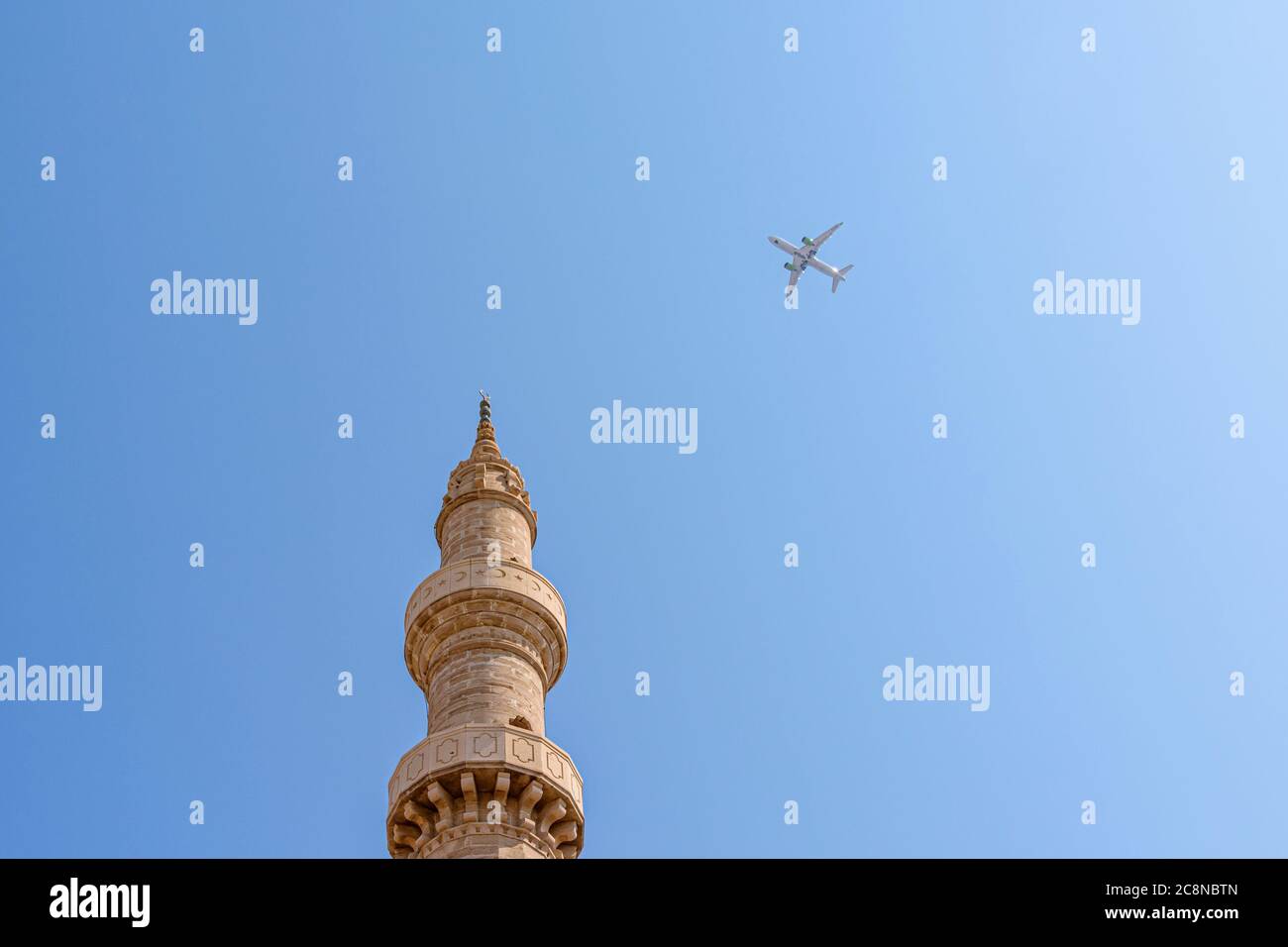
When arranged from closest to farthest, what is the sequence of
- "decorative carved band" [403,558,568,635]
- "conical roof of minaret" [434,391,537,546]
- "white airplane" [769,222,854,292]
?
"decorative carved band" [403,558,568,635], "conical roof of minaret" [434,391,537,546], "white airplane" [769,222,854,292]

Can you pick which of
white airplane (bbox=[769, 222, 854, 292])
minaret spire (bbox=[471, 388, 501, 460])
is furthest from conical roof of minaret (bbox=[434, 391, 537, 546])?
white airplane (bbox=[769, 222, 854, 292])

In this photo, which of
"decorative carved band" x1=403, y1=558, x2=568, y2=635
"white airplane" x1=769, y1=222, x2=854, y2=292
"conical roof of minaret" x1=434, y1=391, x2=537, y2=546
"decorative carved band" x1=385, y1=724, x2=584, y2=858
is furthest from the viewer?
"white airplane" x1=769, y1=222, x2=854, y2=292

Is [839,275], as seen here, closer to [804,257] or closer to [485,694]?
[804,257]

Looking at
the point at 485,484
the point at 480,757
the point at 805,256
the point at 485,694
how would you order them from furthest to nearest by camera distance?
the point at 805,256 < the point at 485,484 < the point at 485,694 < the point at 480,757

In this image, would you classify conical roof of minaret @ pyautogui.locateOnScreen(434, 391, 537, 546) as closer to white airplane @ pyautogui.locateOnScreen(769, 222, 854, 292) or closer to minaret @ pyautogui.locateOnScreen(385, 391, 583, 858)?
minaret @ pyautogui.locateOnScreen(385, 391, 583, 858)

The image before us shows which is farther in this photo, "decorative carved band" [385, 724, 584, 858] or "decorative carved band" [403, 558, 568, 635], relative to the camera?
"decorative carved band" [403, 558, 568, 635]

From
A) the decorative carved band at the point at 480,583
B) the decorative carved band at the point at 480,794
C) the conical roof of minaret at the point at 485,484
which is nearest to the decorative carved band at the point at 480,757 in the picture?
the decorative carved band at the point at 480,794

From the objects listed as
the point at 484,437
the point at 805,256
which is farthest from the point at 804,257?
the point at 484,437

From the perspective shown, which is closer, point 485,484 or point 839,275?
point 485,484
